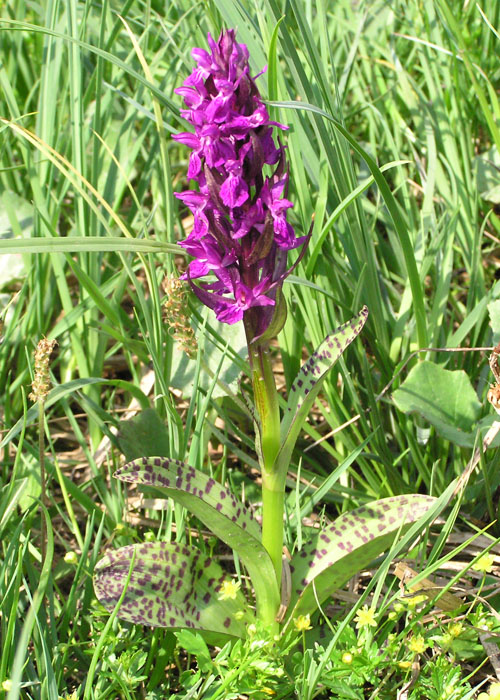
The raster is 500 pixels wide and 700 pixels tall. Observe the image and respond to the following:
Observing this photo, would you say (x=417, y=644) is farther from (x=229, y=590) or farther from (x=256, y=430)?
(x=256, y=430)

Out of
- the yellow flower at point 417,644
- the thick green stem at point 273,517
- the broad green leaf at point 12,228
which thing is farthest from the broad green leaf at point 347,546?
the broad green leaf at point 12,228

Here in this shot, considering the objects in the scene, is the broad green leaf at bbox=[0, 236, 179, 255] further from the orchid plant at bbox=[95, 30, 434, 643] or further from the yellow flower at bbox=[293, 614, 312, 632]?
the yellow flower at bbox=[293, 614, 312, 632]

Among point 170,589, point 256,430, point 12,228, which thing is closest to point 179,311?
point 256,430

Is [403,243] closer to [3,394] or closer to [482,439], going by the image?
[482,439]

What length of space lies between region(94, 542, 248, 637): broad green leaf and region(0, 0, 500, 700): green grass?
0.09 metres

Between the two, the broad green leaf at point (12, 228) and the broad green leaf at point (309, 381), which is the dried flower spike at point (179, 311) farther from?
the broad green leaf at point (12, 228)

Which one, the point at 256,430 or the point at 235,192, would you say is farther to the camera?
the point at 256,430

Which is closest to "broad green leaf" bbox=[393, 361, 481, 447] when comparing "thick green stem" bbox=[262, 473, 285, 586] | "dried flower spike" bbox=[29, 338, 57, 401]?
"thick green stem" bbox=[262, 473, 285, 586]

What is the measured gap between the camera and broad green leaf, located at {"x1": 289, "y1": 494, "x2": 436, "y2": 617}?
5.48 ft

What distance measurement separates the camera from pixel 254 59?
6.89 feet

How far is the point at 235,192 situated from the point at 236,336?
916mm

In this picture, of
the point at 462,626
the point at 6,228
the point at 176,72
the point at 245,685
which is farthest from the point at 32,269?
the point at 462,626

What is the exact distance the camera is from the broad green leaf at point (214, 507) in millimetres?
1545

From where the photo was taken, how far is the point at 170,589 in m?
1.72
